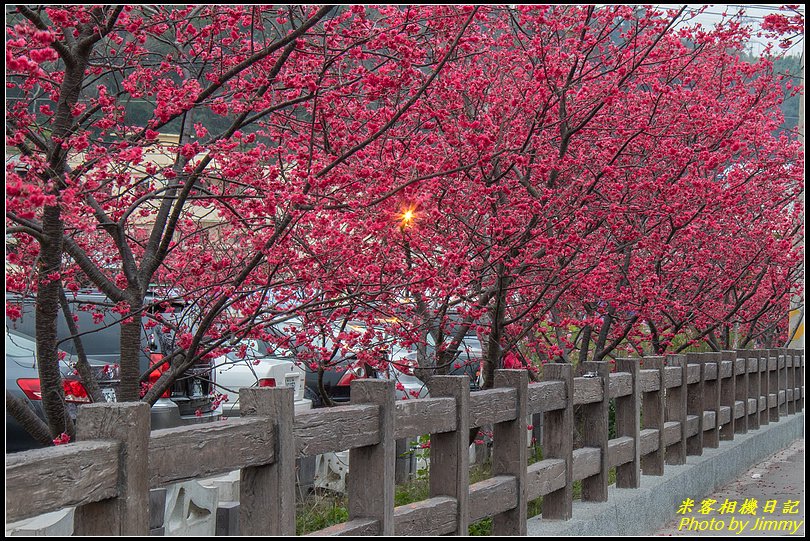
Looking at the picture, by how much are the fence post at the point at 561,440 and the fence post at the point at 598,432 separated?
0.64 meters

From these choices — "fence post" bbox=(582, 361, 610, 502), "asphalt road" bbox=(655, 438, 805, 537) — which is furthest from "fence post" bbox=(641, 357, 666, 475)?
"fence post" bbox=(582, 361, 610, 502)

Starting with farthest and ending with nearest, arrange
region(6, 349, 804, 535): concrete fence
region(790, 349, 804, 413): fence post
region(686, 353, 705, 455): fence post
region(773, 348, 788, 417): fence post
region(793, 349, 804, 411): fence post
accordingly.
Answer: region(793, 349, 804, 411): fence post < region(790, 349, 804, 413): fence post < region(773, 348, 788, 417): fence post < region(686, 353, 705, 455): fence post < region(6, 349, 804, 535): concrete fence

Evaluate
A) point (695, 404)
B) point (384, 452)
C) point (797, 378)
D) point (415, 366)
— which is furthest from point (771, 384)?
point (384, 452)

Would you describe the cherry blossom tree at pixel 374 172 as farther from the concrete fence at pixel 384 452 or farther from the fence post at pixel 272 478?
the fence post at pixel 272 478

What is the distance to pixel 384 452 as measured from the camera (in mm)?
4629

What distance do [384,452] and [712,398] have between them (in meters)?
6.97

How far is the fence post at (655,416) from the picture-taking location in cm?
859

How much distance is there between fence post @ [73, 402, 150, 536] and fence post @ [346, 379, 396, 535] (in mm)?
1451

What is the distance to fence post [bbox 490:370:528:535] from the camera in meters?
5.99

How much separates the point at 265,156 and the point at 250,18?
1.38 metres

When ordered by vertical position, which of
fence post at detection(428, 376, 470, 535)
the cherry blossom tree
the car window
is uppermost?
the cherry blossom tree

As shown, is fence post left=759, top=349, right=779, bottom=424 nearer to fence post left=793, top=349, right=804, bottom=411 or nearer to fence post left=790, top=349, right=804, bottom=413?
Answer: fence post left=790, top=349, right=804, bottom=413

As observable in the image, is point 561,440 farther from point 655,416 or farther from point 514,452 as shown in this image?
point 655,416

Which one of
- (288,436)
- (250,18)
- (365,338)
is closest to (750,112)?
(365,338)
